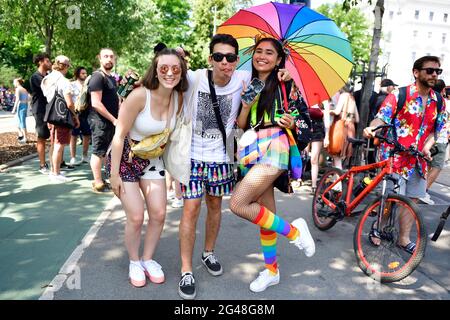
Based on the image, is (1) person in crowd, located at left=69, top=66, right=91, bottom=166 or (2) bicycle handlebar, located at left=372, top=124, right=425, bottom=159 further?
(1) person in crowd, located at left=69, top=66, right=91, bottom=166

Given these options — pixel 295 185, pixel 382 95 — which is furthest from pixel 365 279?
pixel 382 95

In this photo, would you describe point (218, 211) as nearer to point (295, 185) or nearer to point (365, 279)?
point (365, 279)

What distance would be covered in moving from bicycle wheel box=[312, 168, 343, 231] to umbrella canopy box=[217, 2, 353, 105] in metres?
1.39

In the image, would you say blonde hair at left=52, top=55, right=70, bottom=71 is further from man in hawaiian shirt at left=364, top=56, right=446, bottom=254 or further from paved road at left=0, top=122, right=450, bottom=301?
man in hawaiian shirt at left=364, top=56, right=446, bottom=254

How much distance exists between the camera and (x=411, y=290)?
3.13 meters

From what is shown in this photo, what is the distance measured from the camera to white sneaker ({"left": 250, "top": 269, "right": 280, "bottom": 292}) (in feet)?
9.79

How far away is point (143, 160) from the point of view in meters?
2.94

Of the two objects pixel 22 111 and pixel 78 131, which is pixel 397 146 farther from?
pixel 22 111

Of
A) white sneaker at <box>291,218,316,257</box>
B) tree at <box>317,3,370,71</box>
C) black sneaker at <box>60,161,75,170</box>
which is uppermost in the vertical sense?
tree at <box>317,3,370,71</box>

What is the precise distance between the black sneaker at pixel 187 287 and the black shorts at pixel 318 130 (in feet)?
12.9

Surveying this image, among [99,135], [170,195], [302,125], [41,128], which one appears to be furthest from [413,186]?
[41,128]

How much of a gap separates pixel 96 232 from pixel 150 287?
1358 mm

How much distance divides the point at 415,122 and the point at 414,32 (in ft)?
237

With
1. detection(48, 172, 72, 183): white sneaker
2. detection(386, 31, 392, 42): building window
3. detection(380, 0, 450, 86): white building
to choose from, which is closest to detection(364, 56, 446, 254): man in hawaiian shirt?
detection(48, 172, 72, 183): white sneaker
